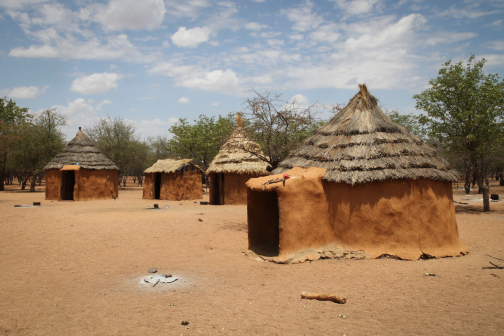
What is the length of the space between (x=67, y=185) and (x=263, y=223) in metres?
16.9

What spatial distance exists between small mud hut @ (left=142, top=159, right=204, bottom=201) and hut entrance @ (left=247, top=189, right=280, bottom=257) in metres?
11.5

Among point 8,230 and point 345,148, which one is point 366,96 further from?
point 8,230

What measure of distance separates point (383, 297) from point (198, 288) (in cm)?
278

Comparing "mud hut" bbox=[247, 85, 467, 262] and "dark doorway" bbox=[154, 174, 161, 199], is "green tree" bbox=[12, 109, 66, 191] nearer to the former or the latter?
"dark doorway" bbox=[154, 174, 161, 199]

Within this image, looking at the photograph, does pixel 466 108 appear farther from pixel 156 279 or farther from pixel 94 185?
pixel 94 185

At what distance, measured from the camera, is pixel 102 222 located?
11062 millimetres

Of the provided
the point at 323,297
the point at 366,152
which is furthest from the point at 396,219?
the point at 323,297

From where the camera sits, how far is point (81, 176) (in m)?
19.4

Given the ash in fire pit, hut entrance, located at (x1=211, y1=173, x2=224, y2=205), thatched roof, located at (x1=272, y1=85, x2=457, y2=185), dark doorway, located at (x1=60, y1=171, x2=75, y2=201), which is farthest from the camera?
dark doorway, located at (x1=60, y1=171, x2=75, y2=201)

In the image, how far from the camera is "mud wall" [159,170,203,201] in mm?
19827

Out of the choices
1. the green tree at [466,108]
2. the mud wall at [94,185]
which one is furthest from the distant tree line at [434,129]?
the mud wall at [94,185]

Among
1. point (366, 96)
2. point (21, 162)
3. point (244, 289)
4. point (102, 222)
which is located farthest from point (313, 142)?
point (21, 162)

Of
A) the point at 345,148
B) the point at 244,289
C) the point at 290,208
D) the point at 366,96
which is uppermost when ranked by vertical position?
the point at 366,96

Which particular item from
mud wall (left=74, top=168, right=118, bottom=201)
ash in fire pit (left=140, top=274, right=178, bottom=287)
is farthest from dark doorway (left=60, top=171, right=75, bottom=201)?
ash in fire pit (left=140, top=274, right=178, bottom=287)
